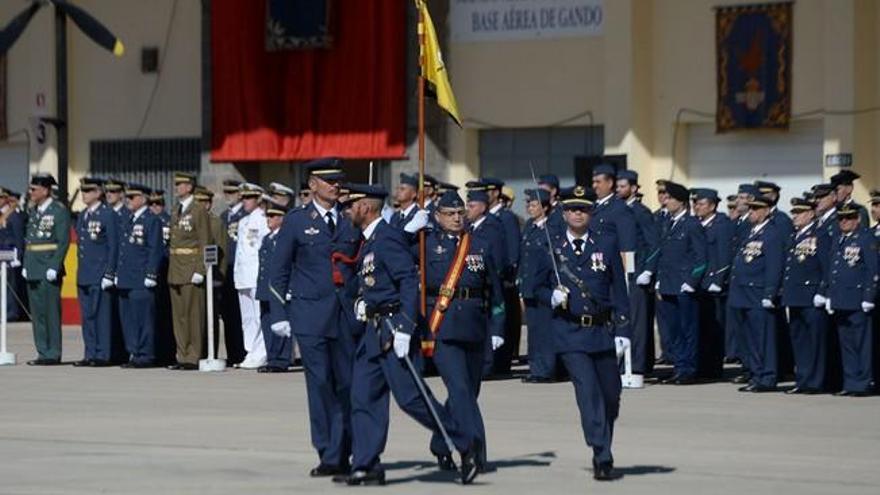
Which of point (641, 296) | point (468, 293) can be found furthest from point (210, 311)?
point (468, 293)

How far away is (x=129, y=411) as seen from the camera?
18.0m

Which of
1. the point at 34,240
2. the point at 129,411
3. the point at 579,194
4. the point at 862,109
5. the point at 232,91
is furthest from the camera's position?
the point at 232,91

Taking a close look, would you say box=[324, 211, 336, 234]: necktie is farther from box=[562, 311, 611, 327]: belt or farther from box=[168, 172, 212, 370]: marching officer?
box=[168, 172, 212, 370]: marching officer

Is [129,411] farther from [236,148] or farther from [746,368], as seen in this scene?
[236,148]

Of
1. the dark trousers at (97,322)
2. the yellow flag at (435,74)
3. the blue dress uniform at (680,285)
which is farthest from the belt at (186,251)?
the yellow flag at (435,74)

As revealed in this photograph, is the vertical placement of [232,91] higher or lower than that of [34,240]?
higher

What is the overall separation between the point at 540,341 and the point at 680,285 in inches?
57.1

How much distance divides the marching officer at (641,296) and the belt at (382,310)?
25.7ft

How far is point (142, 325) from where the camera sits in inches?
902

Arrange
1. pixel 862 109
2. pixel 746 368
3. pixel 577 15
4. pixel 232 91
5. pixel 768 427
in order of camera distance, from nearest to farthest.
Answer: pixel 768 427 < pixel 746 368 < pixel 862 109 < pixel 577 15 < pixel 232 91

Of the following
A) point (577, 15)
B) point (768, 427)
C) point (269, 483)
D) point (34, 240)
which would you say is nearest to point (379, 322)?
point (269, 483)

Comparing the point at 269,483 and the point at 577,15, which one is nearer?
the point at 269,483

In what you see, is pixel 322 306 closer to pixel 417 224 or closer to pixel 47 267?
pixel 417 224

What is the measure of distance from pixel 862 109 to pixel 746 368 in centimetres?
713
